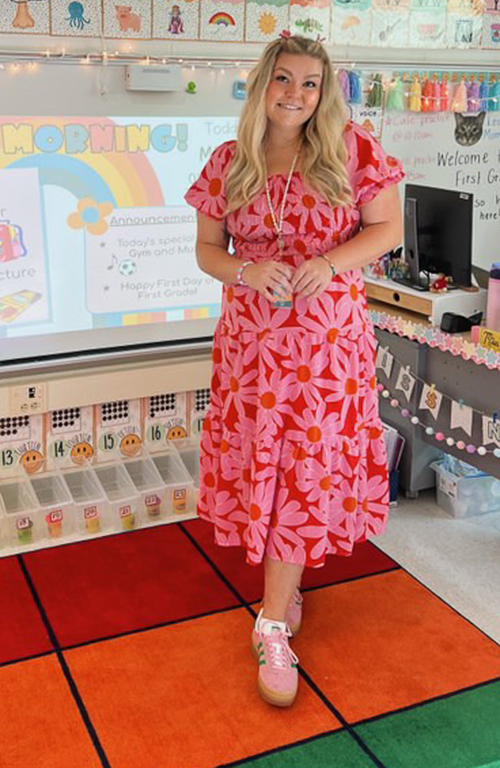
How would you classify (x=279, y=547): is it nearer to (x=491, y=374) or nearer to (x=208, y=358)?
(x=491, y=374)

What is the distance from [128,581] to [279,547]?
2.42 feet

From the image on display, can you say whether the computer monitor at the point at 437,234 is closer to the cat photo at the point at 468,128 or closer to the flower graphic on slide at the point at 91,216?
the cat photo at the point at 468,128

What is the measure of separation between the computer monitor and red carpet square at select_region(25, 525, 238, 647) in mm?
1266

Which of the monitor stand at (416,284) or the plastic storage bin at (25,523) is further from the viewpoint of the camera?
the monitor stand at (416,284)

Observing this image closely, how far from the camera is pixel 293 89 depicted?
6.89 ft

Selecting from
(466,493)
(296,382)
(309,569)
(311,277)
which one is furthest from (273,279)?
(466,493)

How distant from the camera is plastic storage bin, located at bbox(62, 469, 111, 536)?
3.12 meters

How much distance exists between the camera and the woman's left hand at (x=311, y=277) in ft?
6.83

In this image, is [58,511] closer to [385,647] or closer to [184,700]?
[184,700]

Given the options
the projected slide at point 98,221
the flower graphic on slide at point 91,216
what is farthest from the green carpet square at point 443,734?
the flower graphic on slide at point 91,216

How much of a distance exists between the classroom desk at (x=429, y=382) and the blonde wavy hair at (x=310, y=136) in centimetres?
97

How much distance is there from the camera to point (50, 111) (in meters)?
2.96

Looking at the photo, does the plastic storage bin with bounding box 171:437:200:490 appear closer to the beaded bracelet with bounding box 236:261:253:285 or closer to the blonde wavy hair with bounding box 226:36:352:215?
the beaded bracelet with bounding box 236:261:253:285

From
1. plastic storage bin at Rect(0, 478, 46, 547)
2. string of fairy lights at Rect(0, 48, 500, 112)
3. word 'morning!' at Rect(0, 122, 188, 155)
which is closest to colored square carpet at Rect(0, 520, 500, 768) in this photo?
plastic storage bin at Rect(0, 478, 46, 547)
